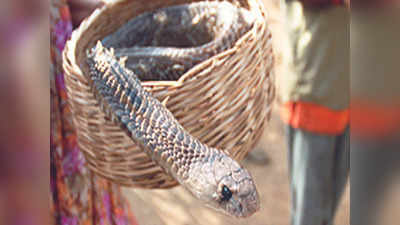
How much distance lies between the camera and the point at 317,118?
3.42 feet

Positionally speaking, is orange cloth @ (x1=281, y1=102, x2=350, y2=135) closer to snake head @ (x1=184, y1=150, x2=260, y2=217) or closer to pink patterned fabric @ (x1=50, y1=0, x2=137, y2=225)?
pink patterned fabric @ (x1=50, y1=0, x2=137, y2=225)

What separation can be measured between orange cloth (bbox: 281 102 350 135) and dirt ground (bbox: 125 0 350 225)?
42cm

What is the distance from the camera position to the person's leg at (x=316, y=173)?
3.53 feet

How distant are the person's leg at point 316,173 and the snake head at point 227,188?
0.66 m

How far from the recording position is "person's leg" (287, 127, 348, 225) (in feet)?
3.53

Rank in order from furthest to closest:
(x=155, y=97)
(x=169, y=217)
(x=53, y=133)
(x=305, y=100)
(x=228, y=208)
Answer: (x=169, y=217) < (x=305, y=100) < (x=53, y=133) < (x=155, y=97) < (x=228, y=208)

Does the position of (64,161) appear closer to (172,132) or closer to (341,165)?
(172,132)

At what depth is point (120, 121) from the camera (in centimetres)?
52

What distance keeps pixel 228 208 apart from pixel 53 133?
0.42 metres
